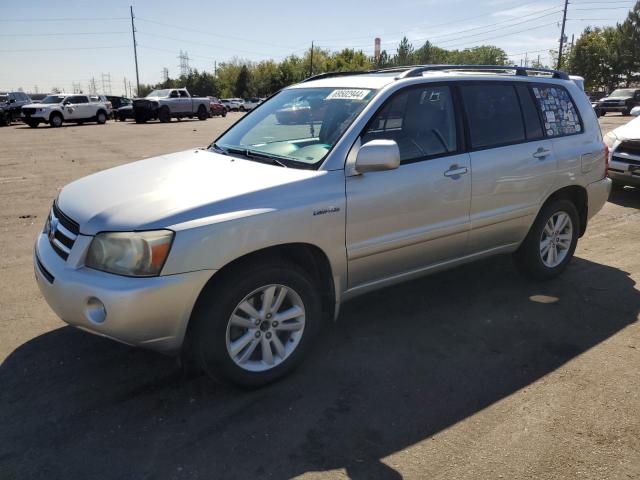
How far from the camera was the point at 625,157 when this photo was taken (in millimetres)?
8211

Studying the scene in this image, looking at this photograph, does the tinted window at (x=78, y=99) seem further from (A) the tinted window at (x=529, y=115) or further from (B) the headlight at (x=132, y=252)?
(B) the headlight at (x=132, y=252)

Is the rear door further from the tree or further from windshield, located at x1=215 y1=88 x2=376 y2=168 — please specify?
the tree

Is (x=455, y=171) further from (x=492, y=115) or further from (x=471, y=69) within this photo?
(x=471, y=69)

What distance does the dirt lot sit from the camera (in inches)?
101

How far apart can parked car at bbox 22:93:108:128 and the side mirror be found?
28.0 m

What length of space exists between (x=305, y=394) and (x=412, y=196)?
4.85 ft

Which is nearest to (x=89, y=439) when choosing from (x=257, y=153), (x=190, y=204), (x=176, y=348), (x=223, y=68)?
(x=176, y=348)

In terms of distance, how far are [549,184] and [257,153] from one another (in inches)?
100

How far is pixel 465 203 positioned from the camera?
3.91m

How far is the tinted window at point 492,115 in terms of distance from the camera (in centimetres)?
405

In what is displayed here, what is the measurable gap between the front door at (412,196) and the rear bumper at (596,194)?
1.74 metres

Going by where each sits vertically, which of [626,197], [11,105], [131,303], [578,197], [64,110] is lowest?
[626,197]

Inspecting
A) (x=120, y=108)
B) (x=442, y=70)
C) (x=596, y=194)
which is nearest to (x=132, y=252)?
(x=442, y=70)

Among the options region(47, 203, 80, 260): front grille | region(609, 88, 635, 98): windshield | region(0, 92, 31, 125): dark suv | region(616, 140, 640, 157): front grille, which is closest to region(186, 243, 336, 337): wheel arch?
region(47, 203, 80, 260): front grille
